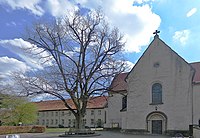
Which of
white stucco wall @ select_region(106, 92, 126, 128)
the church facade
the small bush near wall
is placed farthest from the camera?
white stucco wall @ select_region(106, 92, 126, 128)

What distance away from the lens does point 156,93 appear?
3647 cm

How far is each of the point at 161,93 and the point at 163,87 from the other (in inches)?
33.3

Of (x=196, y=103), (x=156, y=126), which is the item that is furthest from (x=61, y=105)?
(x=196, y=103)

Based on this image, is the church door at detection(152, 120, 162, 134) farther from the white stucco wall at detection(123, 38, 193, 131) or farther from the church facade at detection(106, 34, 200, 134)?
the white stucco wall at detection(123, 38, 193, 131)

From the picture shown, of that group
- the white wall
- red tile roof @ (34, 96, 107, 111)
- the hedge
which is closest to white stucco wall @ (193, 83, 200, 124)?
the hedge

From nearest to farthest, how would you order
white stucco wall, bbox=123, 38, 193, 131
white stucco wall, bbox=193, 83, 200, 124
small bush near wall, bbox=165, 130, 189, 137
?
small bush near wall, bbox=165, 130, 189, 137, white stucco wall, bbox=193, 83, 200, 124, white stucco wall, bbox=123, 38, 193, 131

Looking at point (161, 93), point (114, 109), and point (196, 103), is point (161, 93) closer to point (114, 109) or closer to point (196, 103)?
point (196, 103)

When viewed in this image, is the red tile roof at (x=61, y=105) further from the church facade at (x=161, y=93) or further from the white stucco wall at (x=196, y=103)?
the white stucco wall at (x=196, y=103)

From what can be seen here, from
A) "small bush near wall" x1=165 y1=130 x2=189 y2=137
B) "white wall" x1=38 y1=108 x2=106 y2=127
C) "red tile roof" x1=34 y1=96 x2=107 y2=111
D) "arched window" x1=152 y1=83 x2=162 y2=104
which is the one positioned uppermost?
"arched window" x1=152 y1=83 x2=162 y2=104

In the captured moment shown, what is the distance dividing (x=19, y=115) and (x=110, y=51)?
78.2ft

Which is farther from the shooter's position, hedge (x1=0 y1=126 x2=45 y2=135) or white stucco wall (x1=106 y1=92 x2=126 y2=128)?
white stucco wall (x1=106 y1=92 x2=126 y2=128)

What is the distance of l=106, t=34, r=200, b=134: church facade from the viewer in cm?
3372

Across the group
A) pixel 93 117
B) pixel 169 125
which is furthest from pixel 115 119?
pixel 93 117

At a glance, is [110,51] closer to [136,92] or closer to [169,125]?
[136,92]
